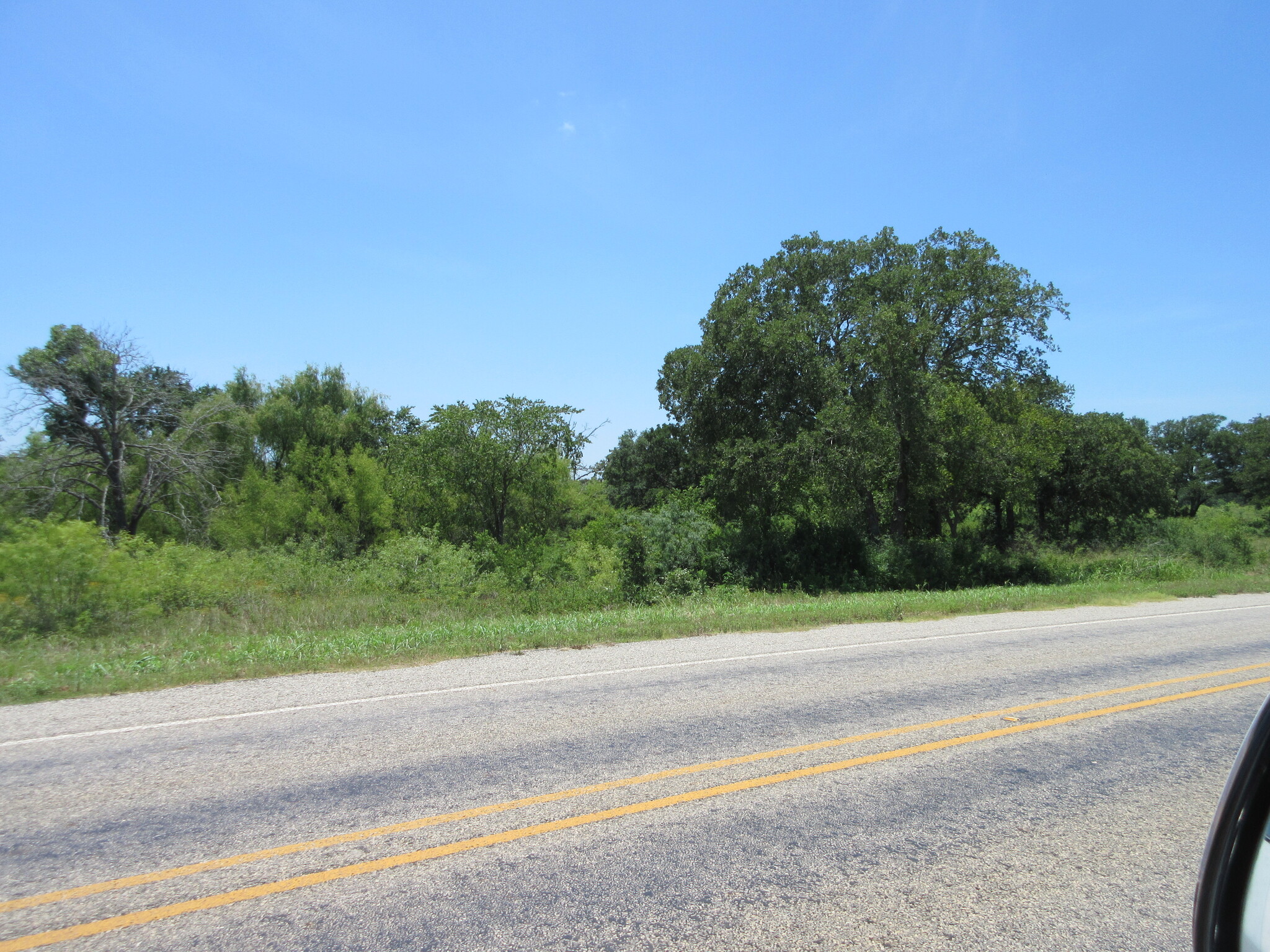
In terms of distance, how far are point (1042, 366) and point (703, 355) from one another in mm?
12096

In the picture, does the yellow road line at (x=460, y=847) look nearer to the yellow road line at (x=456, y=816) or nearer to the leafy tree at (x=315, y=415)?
the yellow road line at (x=456, y=816)

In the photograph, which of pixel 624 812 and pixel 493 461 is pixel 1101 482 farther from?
pixel 624 812

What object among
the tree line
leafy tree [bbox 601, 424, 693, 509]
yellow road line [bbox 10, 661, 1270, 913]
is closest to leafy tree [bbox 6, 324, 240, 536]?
the tree line

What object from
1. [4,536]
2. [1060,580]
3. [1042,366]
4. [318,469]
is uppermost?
[1042,366]

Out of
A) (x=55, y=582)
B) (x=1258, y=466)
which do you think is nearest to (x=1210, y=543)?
(x=55, y=582)

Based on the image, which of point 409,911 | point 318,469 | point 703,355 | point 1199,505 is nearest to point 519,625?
point 409,911

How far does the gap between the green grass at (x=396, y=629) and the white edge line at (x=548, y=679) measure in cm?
186

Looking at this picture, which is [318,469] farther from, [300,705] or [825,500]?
[300,705]

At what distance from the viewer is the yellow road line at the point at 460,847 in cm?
341

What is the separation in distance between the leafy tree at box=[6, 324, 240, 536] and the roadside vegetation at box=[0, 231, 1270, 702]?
92 millimetres

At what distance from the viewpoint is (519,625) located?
12.7 metres

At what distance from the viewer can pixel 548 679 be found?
8.58 m

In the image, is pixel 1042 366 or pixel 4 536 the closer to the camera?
pixel 4 536

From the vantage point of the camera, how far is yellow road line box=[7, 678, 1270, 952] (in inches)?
134
